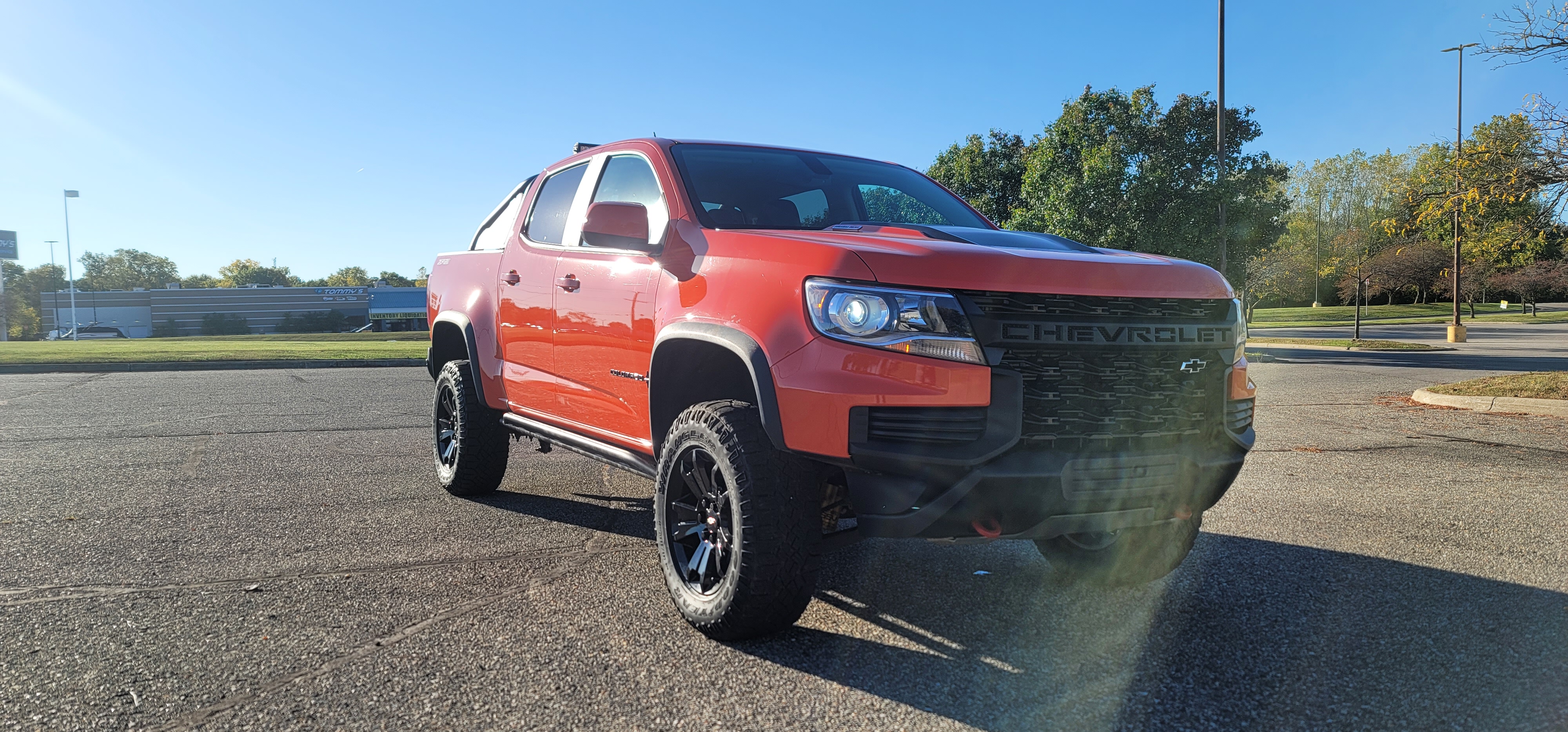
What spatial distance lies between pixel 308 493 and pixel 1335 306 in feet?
264

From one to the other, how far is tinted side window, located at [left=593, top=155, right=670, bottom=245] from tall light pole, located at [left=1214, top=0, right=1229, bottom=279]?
1861cm

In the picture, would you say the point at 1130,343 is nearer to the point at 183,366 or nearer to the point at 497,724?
the point at 497,724

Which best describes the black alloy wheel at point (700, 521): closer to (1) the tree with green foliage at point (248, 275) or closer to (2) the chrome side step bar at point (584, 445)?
(2) the chrome side step bar at point (584, 445)

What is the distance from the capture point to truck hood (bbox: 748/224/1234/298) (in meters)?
2.82

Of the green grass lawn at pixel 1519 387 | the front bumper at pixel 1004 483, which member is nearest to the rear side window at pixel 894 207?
the front bumper at pixel 1004 483

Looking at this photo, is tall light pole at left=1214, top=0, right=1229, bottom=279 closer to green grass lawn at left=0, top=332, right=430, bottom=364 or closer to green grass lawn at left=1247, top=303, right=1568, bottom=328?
green grass lawn at left=0, top=332, right=430, bottom=364

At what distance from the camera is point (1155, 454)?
2967 millimetres

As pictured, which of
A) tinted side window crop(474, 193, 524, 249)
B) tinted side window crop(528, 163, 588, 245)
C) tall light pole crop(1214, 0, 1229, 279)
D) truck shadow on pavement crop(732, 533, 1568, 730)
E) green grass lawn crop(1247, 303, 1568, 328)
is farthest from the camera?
green grass lawn crop(1247, 303, 1568, 328)

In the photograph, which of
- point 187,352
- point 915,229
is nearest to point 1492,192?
point 915,229

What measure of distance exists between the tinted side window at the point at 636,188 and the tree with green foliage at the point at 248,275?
173491mm

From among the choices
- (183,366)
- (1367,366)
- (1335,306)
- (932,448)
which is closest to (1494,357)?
(1367,366)

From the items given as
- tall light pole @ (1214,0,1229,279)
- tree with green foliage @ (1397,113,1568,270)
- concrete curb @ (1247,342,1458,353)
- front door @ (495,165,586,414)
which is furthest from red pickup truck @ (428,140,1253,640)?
concrete curb @ (1247,342,1458,353)

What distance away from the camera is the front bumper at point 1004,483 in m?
2.74

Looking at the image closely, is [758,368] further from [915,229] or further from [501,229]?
[501,229]
